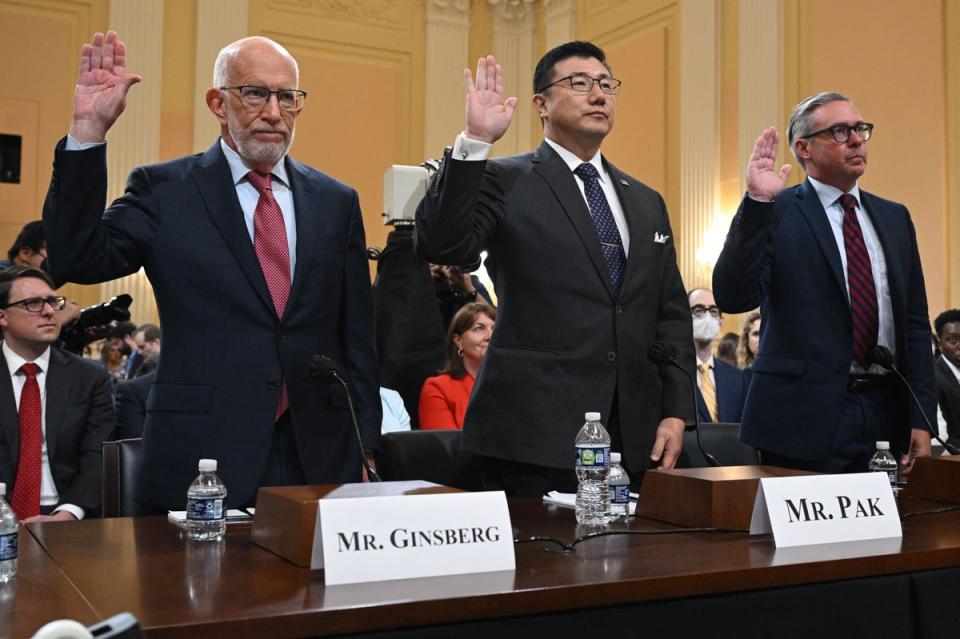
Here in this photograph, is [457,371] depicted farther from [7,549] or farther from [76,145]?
[7,549]

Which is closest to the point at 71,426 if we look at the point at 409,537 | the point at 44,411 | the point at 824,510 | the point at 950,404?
the point at 44,411

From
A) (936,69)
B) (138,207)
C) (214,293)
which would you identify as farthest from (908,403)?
(936,69)

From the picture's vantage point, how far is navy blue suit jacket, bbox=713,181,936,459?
233cm

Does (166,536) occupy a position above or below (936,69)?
below

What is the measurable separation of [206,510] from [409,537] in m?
0.44

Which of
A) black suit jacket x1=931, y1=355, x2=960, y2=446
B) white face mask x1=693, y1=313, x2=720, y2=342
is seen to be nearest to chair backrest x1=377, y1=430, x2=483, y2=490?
white face mask x1=693, y1=313, x2=720, y2=342

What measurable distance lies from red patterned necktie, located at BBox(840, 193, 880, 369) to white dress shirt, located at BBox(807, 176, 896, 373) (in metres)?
0.01

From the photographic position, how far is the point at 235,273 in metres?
2.04

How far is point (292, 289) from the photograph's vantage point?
2.07m

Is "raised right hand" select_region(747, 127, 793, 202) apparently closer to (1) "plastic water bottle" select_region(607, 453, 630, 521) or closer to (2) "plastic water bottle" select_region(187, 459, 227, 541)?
(1) "plastic water bottle" select_region(607, 453, 630, 521)

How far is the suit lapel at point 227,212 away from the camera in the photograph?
205 centimetres

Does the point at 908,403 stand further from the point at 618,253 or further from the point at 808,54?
the point at 808,54

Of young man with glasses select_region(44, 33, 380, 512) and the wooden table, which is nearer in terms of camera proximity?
the wooden table

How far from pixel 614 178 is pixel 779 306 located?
0.50 metres
